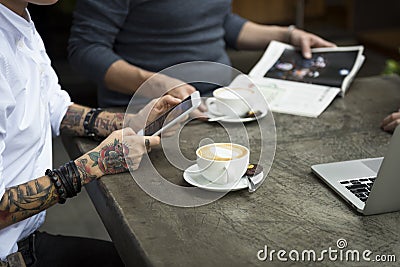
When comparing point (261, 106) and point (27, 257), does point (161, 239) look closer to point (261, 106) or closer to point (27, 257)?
point (27, 257)

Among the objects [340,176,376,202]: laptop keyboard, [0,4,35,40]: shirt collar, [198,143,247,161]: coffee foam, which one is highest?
[0,4,35,40]: shirt collar

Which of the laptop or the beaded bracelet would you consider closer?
the laptop

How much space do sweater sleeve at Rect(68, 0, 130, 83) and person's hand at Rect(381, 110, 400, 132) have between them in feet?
2.56

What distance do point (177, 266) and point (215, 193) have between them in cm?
26

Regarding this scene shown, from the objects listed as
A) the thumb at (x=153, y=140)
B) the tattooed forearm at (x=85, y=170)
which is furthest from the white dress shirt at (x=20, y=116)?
the thumb at (x=153, y=140)

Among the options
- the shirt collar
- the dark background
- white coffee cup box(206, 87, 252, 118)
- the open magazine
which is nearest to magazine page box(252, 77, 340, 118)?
the open magazine

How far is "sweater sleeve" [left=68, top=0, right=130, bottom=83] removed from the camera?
5.95 feet

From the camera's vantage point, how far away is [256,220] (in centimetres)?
115

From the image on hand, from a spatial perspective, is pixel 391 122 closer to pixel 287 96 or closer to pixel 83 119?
pixel 287 96

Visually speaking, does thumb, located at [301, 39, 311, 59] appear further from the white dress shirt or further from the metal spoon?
the white dress shirt

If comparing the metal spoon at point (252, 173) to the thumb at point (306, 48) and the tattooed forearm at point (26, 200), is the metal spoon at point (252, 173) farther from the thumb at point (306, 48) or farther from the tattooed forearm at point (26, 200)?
the thumb at point (306, 48)

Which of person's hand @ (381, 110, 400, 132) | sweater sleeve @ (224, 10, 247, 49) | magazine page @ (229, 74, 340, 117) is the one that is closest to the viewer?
person's hand @ (381, 110, 400, 132)

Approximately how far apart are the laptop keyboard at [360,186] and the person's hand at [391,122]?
0.97ft

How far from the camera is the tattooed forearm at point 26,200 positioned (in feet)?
3.91
